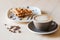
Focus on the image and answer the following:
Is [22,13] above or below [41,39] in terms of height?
above

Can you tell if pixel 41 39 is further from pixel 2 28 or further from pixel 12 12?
pixel 12 12

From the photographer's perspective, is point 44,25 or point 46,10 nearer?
point 44,25

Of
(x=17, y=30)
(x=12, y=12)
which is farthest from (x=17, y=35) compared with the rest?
(x=12, y=12)

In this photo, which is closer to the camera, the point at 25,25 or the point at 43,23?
the point at 43,23

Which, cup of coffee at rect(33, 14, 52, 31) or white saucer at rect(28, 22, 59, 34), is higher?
cup of coffee at rect(33, 14, 52, 31)

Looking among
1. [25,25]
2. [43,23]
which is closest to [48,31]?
[43,23]

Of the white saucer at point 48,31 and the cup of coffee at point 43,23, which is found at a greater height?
the cup of coffee at point 43,23

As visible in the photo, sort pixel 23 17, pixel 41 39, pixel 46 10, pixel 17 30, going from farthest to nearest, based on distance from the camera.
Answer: pixel 46 10 < pixel 23 17 < pixel 17 30 < pixel 41 39

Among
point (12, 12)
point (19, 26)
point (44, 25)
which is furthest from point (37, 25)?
point (12, 12)

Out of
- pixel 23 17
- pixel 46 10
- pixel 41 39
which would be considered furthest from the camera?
pixel 46 10

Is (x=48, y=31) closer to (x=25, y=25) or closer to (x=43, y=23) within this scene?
(x=43, y=23)
